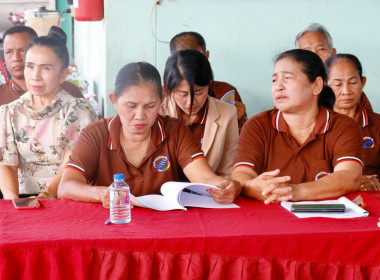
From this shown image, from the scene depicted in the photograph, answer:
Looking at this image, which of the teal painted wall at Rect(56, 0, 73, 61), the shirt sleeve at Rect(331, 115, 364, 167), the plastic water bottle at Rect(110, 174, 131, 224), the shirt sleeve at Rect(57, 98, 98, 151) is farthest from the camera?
the teal painted wall at Rect(56, 0, 73, 61)

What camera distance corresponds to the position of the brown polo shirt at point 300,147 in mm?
2125

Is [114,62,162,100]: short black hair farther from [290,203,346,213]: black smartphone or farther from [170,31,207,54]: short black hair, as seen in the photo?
[170,31,207,54]: short black hair

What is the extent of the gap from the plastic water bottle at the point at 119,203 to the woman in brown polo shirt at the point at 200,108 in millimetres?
891

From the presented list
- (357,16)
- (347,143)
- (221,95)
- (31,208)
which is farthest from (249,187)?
(357,16)

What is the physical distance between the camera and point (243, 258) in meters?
1.52

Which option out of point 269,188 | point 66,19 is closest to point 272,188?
point 269,188

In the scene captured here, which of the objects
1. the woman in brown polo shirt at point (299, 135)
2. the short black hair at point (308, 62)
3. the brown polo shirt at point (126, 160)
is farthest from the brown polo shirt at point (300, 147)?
the brown polo shirt at point (126, 160)

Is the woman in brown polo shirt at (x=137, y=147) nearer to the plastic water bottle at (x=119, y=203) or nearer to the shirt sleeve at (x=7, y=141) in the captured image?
the plastic water bottle at (x=119, y=203)

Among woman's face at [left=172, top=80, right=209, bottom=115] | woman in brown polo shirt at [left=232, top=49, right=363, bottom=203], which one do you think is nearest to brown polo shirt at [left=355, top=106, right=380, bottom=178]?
woman in brown polo shirt at [left=232, top=49, right=363, bottom=203]

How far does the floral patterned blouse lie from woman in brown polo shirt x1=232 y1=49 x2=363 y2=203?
2.45 ft

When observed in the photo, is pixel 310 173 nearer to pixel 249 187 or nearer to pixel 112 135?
pixel 249 187

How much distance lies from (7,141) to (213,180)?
94cm

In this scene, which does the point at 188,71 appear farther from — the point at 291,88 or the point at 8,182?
the point at 8,182

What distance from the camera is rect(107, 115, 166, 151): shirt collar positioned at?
6.63 feet
